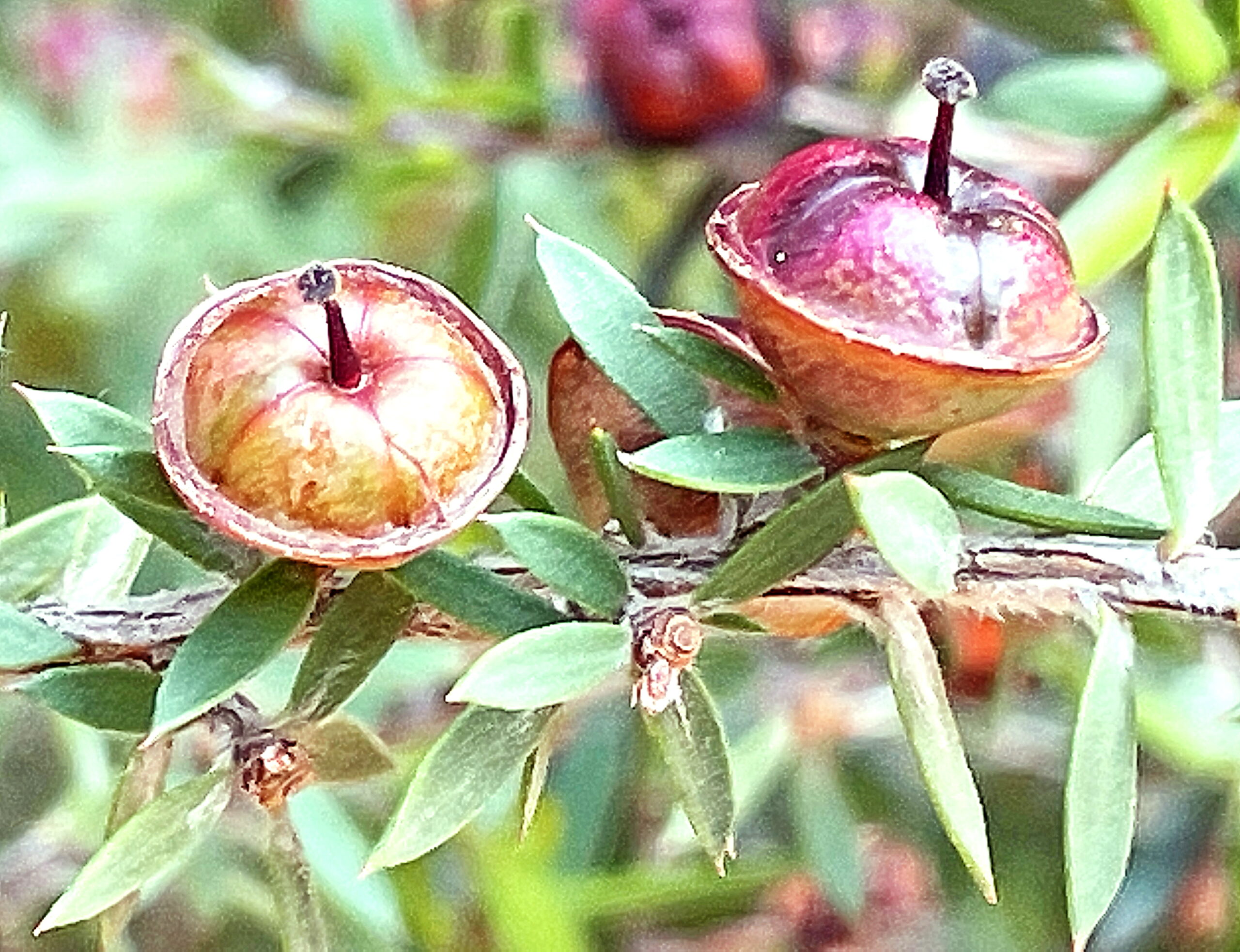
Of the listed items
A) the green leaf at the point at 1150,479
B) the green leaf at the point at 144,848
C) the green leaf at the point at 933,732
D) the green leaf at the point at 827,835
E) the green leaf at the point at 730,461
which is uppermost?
the green leaf at the point at 730,461

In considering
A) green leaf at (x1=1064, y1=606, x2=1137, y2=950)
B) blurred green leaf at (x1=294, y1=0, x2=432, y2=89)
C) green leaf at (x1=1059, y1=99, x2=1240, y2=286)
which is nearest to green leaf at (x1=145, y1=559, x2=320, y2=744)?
green leaf at (x1=1064, y1=606, x2=1137, y2=950)

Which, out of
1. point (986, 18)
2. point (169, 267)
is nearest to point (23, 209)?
point (169, 267)

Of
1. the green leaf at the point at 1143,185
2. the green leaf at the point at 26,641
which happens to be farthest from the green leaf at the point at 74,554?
the green leaf at the point at 1143,185

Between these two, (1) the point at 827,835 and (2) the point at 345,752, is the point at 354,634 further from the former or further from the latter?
(1) the point at 827,835

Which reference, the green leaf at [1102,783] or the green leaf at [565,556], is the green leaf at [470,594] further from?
the green leaf at [1102,783]

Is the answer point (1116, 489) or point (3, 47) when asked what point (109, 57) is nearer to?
point (3, 47)

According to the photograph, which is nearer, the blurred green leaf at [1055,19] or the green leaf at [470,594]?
the green leaf at [470,594]

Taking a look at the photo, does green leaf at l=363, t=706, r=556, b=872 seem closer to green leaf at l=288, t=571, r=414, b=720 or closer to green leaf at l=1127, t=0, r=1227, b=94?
green leaf at l=288, t=571, r=414, b=720
